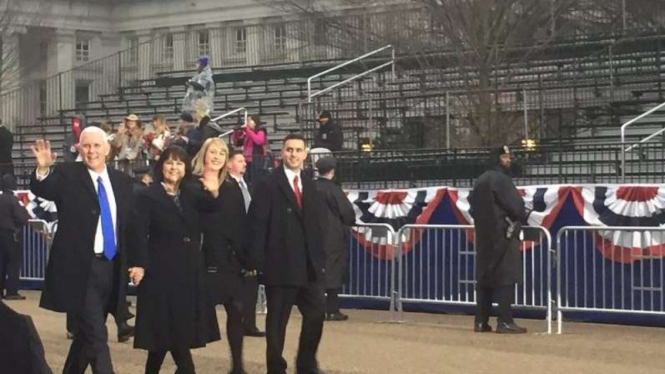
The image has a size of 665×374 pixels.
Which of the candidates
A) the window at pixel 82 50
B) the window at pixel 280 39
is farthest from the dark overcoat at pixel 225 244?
the window at pixel 82 50

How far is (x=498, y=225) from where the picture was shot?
14.7 metres

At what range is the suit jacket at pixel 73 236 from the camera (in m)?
9.75

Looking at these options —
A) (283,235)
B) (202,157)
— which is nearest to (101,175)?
(202,157)

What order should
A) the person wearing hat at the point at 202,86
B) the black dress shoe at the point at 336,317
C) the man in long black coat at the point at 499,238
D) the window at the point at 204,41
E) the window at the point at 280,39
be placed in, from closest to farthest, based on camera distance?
1. the man in long black coat at the point at 499,238
2. the black dress shoe at the point at 336,317
3. the person wearing hat at the point at 202,86
4. the window at the point at 280,39
5. the window at the point at 204,41

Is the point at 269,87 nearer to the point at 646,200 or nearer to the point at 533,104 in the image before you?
the point at 533,104

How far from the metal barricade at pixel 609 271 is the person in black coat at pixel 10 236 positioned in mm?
8259

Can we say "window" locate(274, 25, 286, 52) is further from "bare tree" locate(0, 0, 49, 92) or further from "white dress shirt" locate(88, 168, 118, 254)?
"white dress shirt" locate(88, 168, 118, 254)

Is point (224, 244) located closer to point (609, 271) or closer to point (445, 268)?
point (609, 271)

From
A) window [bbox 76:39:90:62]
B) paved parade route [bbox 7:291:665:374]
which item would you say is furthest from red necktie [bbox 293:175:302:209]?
window [bbox 76:39:90:62]

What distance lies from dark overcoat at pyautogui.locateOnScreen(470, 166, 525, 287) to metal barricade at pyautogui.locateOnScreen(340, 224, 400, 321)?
2056 mm

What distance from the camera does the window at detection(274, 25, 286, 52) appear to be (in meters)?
44.3

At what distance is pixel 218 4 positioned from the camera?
55500 millimetres

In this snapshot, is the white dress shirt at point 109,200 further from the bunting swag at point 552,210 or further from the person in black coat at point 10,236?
the person in black coat at point 10,236

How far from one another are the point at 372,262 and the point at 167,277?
7807 millimetres
